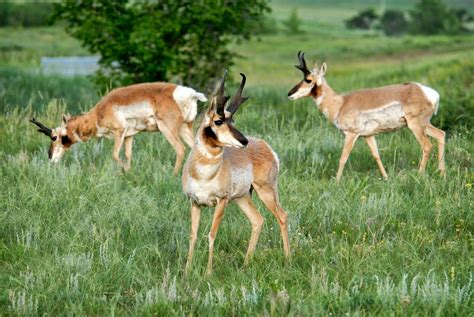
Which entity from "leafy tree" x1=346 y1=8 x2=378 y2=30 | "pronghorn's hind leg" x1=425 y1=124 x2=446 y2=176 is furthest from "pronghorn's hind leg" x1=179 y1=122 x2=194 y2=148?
"leafy tree" x1=346 y1=8 x2=378 y2=30

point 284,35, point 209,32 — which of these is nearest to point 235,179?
point 209,32

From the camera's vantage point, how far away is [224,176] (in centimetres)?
654

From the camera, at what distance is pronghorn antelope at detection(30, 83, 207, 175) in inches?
412

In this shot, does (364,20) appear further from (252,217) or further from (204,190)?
(204,190)

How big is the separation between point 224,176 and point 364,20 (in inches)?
1454

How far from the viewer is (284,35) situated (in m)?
38.7

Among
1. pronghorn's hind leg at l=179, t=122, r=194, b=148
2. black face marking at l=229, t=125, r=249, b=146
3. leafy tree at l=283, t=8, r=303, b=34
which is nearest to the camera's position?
black face marking at l=229, t=125, r=249, b=146

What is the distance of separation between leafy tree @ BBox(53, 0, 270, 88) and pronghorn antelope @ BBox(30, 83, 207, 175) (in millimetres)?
3721

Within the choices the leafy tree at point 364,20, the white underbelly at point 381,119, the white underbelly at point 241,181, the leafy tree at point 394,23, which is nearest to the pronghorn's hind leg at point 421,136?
the white underbelly at point 381,119

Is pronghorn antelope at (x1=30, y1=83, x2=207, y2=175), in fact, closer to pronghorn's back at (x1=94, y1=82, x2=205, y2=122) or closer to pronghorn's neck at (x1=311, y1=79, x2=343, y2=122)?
pronghorn's back at (x1=94, y1=82, x2=205, y2=122)

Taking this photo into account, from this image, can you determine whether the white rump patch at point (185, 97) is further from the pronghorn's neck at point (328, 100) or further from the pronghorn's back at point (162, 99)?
the pronghorn's neck at point (328, 100)

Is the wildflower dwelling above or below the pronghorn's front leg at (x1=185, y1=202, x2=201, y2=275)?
above

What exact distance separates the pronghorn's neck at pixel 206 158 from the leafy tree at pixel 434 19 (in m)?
32.5

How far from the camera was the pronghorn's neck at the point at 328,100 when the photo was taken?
422 inches
